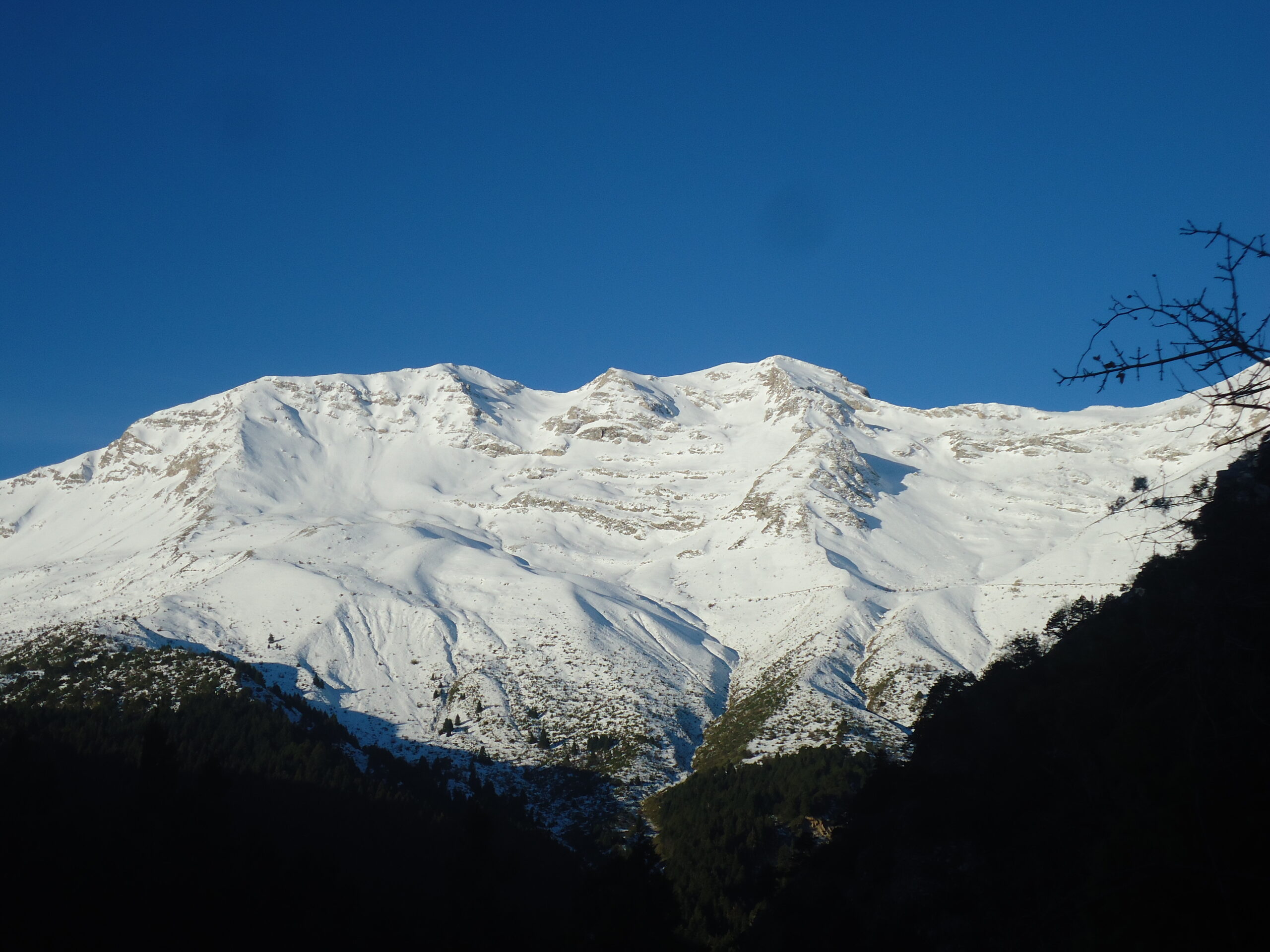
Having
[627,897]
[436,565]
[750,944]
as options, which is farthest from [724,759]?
[436,565]

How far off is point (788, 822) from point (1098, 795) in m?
53.6

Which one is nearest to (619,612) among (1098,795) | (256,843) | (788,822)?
(788,822)

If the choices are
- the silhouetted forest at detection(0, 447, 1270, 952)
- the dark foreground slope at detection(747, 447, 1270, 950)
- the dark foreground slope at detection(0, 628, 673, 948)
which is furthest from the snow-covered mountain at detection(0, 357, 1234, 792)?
the dark foreground slope at detection(747, 447, 1270, 950)

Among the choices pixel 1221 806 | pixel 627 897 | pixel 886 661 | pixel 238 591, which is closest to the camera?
pixel 1221 806

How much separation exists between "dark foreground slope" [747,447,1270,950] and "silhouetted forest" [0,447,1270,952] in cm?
7

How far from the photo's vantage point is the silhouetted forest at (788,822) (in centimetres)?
881

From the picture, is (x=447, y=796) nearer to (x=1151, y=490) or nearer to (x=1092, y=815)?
(x=1092, y=815)

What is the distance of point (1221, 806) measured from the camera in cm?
930

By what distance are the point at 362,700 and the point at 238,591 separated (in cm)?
4243

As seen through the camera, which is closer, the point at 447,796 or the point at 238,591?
the point at 447,796

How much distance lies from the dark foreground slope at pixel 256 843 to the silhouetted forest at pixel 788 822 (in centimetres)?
23

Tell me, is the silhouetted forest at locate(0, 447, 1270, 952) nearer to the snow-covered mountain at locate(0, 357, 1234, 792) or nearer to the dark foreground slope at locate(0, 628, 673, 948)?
the dark foreground slope at locate(0, 628, 673, 948)

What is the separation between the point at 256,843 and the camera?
5716cm

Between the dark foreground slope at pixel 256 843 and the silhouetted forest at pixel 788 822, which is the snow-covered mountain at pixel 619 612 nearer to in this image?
the silhouetted forest at pixel 788 822
